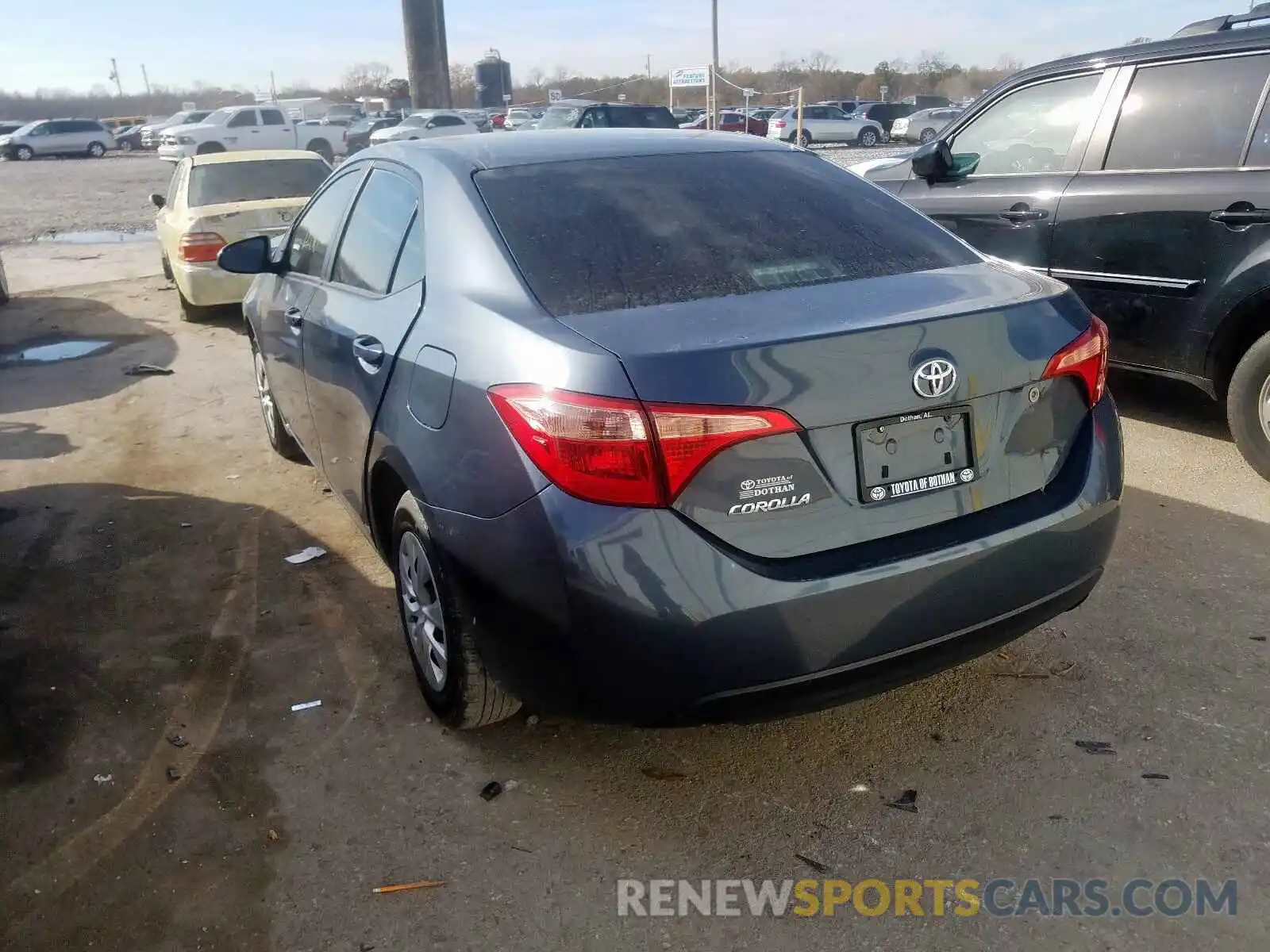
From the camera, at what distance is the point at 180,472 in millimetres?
5664

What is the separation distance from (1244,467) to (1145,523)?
0.97 m

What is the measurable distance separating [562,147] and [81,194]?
29159 millimetres

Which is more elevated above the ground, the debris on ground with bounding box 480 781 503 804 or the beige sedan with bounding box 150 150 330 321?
the beige sedan with bounding box 150 150 330 321

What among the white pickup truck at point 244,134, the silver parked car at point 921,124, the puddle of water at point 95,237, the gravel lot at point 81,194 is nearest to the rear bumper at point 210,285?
the puddle of water at point 95,237

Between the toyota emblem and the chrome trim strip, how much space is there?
120 inches

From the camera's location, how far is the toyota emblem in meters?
2.39

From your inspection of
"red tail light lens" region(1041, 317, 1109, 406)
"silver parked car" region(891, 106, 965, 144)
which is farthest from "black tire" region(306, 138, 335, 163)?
"red tail light lens" region(1041, 317, 1109, 406)

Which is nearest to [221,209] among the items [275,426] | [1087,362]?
[275,426]

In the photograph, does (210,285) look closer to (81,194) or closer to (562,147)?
(562,147)

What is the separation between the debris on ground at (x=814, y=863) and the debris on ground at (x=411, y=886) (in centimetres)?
86

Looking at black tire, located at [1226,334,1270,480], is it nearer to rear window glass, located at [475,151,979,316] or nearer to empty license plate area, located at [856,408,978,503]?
rear window glass, located at [475,151,979,316]

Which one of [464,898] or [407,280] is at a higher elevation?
[407,280]

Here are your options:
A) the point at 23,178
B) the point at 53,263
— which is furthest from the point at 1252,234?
the point at 23,178

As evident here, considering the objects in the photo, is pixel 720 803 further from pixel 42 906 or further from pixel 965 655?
pixel 42 906
